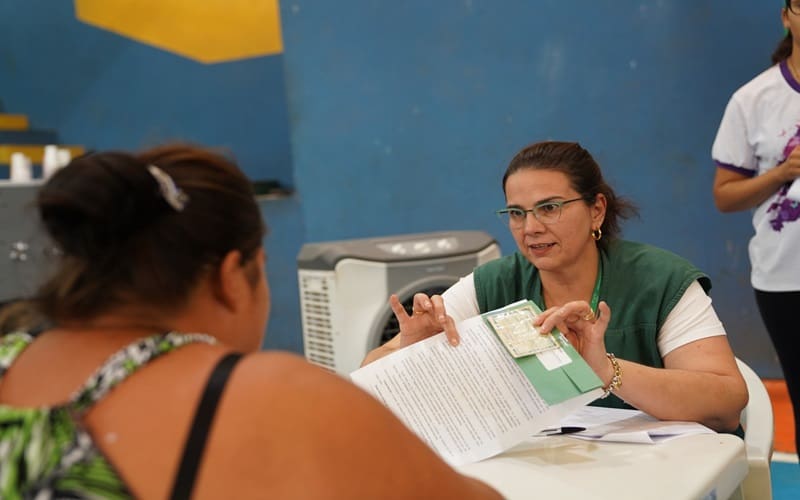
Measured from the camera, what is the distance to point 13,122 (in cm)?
534

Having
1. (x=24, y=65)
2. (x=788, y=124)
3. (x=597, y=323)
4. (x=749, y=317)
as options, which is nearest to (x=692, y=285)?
(x=597, y=323)

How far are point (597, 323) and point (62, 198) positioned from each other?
0.87m

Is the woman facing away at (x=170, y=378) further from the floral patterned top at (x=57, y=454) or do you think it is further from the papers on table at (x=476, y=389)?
the papers on table at (x=476, y=389)

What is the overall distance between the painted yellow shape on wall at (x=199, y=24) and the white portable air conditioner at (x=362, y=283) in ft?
6.90

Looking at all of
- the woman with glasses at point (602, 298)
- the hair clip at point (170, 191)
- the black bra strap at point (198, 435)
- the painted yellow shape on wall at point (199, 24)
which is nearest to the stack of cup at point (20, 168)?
the painted yellow shape on wall at point (199, 24)

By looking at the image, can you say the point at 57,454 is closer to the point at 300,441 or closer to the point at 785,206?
the point at 300,441

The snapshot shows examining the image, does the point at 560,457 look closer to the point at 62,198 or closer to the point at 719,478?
the point at 719,478

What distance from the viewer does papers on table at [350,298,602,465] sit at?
1.20m

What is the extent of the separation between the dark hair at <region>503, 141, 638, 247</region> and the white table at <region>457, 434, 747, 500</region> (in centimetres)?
61

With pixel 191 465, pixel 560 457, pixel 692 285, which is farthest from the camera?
pixel 692 285

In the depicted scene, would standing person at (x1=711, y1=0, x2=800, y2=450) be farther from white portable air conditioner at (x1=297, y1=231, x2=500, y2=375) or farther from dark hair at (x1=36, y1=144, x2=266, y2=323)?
dark hair at (x1=36, y1=144, x2=266, y2=323)

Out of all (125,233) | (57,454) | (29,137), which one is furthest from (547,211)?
(29,137)

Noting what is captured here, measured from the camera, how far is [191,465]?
0.70m

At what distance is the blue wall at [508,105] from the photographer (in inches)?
124
